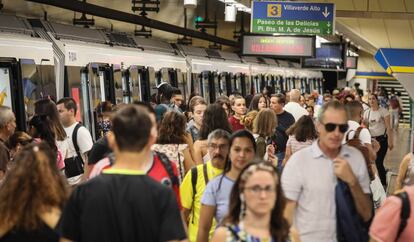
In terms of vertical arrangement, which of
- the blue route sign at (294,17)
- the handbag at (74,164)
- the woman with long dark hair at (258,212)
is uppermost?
the blue route sign at (294,17)

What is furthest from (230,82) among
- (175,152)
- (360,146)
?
(175,152)

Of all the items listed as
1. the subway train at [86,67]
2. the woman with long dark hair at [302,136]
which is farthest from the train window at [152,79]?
the woman with long dark hair at [302,136]

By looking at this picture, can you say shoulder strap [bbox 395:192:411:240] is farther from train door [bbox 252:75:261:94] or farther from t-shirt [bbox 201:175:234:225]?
train door [bbox 252:75:261:94]

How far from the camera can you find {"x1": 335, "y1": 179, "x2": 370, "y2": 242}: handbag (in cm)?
517

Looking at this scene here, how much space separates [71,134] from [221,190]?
3.29 m

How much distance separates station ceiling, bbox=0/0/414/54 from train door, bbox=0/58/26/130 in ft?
20.5

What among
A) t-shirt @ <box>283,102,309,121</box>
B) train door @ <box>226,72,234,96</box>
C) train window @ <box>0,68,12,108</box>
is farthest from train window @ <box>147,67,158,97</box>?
train door @ <box>226,72,234,96</box>

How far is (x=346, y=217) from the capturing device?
5184 mm

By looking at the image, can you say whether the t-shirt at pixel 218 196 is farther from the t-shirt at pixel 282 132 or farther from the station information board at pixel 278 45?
the station information board at pixel 278 45

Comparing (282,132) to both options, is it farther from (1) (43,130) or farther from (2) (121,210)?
(2) (121,210)

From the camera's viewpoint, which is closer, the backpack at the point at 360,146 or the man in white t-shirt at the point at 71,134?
the backpack at the point at 360,146

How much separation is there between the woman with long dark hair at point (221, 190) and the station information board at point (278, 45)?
639 inches

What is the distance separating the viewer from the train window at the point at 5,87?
10.6 metres

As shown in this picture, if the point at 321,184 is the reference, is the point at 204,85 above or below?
below
